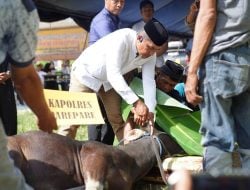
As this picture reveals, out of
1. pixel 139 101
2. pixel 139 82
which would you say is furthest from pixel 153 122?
pixel 139 82

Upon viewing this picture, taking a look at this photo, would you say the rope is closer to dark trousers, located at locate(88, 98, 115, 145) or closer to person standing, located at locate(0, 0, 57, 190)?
dark trousers, located at locate(88, 98, 115, 145)

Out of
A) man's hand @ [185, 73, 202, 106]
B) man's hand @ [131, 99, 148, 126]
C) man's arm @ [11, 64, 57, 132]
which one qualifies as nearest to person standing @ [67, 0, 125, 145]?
man's hand @ [131, 99, 148, 126]

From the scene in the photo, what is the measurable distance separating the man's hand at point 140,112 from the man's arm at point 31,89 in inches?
72.9

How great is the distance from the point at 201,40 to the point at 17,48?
4.09ft

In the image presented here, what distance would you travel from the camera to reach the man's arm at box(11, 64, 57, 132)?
2.67 m

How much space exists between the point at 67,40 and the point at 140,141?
14.3m

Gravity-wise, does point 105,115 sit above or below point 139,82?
below

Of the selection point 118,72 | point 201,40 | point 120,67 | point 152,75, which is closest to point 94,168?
point 201,40

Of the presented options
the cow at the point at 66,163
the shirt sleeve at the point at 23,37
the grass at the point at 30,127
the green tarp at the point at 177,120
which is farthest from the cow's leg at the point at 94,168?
the grass at the point at 30,127

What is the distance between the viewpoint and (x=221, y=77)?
331cm

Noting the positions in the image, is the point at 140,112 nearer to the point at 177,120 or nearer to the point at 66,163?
the point at 177,120

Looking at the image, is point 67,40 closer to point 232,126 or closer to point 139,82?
point 139,82

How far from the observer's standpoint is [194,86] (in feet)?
11.1

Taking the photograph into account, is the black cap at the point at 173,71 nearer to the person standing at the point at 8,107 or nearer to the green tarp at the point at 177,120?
the green tarp at the point at 177,120
